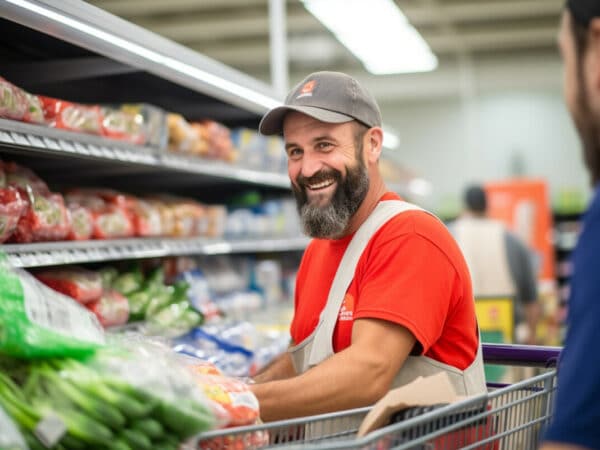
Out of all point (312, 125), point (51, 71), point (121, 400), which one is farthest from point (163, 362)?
point (51, 71)

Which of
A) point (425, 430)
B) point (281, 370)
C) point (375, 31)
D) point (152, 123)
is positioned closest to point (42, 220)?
point (152, 123)

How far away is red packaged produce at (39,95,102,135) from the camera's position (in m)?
2.64

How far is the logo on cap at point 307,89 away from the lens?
89.5 inches

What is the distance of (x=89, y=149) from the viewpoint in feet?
9.14

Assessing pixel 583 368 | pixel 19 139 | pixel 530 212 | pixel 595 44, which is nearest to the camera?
pixel 583 368

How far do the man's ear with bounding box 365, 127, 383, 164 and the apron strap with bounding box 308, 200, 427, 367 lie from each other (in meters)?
0.22

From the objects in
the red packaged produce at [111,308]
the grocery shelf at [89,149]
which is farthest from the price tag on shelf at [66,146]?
the red packaged produce at [111,308]

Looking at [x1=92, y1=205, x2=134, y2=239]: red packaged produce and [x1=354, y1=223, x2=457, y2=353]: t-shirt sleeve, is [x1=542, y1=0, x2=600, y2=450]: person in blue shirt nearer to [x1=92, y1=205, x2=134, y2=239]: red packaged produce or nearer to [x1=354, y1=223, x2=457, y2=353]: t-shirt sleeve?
[x1=354, y1=223, x2=457, y2=353]: t-shirt sleeve

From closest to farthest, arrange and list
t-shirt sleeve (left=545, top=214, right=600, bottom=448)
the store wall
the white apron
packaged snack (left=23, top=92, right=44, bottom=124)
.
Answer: t-shirt sleeve (left=545, top=214, right=600, bottom=448), the white apron, packaged snack (left=23, top=92, right=44, bottom=124), the store wall

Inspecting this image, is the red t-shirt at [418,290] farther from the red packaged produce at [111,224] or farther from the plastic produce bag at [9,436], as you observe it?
the red packaged produce at [111,224]

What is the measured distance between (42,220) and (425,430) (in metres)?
1.63

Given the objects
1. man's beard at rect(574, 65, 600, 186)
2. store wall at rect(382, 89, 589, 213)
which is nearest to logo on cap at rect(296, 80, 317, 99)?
man's beard at rect(574, 65, 600, 186)

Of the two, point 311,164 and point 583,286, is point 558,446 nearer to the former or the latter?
point 583,286

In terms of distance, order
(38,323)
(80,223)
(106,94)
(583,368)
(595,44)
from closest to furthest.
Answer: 1. (583,368)
2. (595,44)
3. (38,323)
4. (80,223)
5. (106,94)
